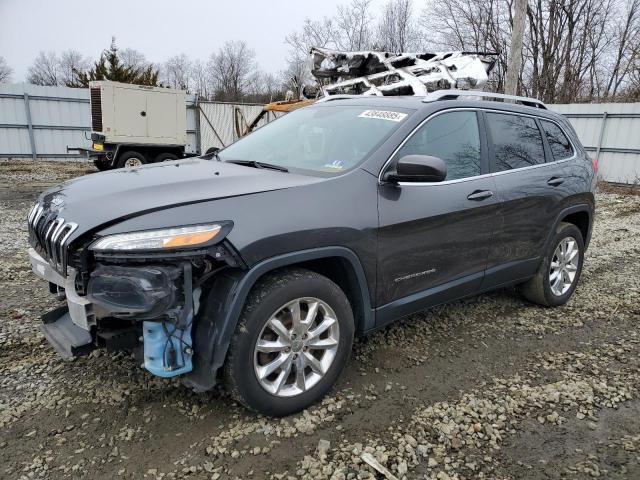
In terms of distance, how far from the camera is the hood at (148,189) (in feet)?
7.53

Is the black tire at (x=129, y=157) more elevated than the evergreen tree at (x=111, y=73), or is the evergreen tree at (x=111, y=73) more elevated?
the evergreen tree at (x=111, y=73)

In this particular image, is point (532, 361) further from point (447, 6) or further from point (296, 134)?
point (447, 6)

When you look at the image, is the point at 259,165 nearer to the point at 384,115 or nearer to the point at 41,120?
the point at 384,115

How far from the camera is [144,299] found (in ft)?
7.01

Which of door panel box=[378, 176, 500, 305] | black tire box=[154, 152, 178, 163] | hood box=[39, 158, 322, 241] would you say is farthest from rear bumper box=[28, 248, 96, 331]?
black tire box=[154, 152, 178, 163]

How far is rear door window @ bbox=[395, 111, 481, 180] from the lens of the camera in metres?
3.13

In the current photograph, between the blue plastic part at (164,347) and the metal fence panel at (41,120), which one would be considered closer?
the blue plastic part at (164,347)

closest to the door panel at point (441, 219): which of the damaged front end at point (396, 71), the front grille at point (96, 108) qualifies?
the damaged front end at point (396, 71)

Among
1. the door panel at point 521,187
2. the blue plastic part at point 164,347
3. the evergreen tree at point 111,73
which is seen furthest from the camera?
the evergreen tree at point 111,73

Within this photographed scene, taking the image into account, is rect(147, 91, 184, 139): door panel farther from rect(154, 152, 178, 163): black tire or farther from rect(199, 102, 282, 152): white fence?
rect(199, 102, 282, 152): white fence

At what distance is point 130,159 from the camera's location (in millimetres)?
13164

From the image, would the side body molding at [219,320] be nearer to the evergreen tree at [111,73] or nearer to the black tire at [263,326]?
the black tire at [263,326]

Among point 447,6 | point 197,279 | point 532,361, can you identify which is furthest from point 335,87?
point 447,6

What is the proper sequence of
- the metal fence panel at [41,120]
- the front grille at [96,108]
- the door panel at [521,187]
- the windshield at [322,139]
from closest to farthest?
the windshield at [322,139] < the door panel at [521,187] < the front grille at [96,108] < the metal fence panel at [41,120]
